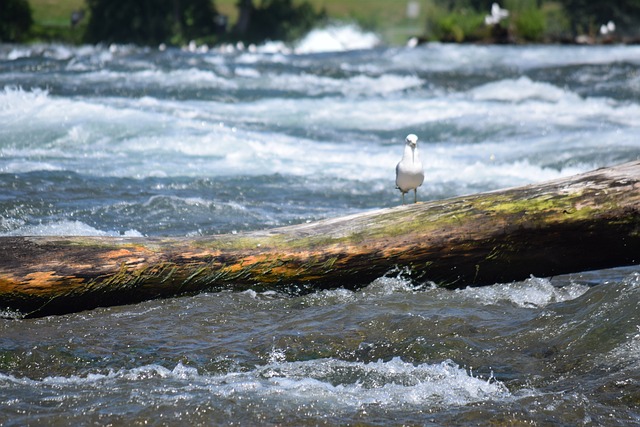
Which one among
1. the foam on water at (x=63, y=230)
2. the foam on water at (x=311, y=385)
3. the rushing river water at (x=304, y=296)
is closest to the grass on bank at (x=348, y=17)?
the rushing river water at (x=304, y=296)

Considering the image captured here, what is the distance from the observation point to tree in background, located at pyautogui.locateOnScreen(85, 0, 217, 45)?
1665 inches

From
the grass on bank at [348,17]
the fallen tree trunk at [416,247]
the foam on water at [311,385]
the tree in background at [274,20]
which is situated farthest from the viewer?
the tree in background at [274,20]

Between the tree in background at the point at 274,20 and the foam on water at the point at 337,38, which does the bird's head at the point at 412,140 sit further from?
the tree in background at the point at 274,20

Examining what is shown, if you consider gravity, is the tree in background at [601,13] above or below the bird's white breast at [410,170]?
above

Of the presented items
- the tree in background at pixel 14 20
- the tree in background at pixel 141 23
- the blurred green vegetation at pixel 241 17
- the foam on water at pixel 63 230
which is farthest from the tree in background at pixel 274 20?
the foam on water at pixel 63 230

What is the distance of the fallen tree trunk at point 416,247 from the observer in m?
4.46

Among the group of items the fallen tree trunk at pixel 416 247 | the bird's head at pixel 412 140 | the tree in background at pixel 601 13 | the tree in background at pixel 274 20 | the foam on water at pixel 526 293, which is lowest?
the foam on water at pixel 526 293

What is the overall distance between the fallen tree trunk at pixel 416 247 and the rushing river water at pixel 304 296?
102 mm

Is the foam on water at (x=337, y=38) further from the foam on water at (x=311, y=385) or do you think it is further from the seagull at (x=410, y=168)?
the foam on water at (x=311, y=385)

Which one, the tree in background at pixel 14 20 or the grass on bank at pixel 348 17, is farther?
the grass on bank at pixel 348 17

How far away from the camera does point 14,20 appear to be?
39.1 m

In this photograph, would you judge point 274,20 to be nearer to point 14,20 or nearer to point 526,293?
point 14,20

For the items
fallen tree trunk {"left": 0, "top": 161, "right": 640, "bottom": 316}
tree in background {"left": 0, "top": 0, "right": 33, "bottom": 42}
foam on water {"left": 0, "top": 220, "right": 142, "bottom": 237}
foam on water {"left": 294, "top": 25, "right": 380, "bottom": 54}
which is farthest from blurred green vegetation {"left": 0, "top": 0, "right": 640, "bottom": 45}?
fallen tree trunk {"left": 0, "top": 161, "right": 640, "bottom": 316}

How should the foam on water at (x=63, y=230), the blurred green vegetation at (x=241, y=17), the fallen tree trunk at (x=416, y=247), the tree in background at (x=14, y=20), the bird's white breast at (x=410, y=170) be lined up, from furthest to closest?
Answer: 1. the tree in background at (x=14, y=20)
2. the blurred green vegetation at (x=241, y=17)
3. the bird's white breast at (x=410, y=170)
4. the foam on water at (x=63, y=230)
5. the fallen tree trunk at (x=416, y=247)
